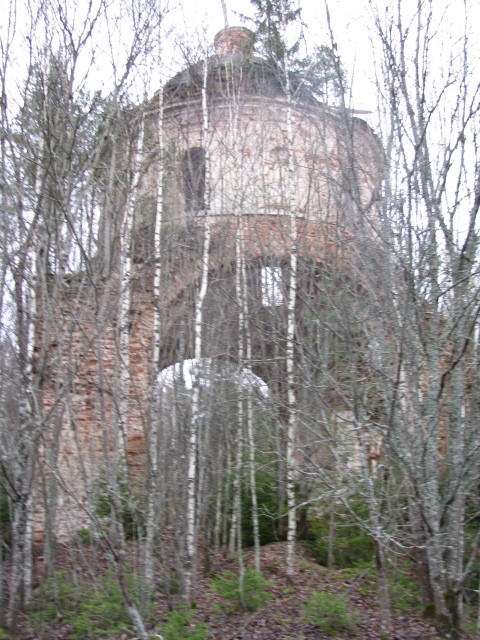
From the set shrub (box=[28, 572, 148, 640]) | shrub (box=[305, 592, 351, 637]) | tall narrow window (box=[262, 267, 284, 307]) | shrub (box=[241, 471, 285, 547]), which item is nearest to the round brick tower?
tall narrow window (box=[262, 267, 284, 307])

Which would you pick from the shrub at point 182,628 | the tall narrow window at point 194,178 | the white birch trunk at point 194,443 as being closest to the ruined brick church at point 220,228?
the tall narrow window at point 194,178

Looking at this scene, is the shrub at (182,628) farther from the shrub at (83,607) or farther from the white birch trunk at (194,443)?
the white birch trunk at (194,443)

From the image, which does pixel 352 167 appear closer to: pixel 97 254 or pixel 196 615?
pixel 97 254

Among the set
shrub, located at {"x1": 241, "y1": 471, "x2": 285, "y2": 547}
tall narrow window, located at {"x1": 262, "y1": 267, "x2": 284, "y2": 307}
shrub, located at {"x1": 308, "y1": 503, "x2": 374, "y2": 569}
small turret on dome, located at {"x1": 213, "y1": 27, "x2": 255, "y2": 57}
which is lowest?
shrub, located at {"x1": 308, "y1": 503, "x2": 374, "y2": 569}

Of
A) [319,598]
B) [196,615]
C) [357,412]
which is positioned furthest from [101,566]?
[357,412]

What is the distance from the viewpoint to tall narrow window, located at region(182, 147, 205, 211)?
9.48 meters

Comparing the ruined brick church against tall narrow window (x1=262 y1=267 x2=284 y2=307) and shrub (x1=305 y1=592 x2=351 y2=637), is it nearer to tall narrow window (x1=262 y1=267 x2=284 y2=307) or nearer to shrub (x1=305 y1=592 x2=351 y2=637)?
tall narrow window (x1=262 y1=267 x2=284 y2=307)

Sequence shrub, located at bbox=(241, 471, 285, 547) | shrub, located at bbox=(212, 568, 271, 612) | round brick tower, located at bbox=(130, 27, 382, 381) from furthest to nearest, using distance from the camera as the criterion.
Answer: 1. shrub, located at bbox=(241, 471, 285, 547)
2. round brick tower, located at bbox=(130, 27, 382, 381)
3. shrub, located at bbox=(212, 568, 271, 612)

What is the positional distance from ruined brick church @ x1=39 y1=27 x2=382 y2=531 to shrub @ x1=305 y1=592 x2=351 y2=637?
2.88 meters

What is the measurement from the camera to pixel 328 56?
7.07 meters

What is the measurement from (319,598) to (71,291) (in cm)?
431

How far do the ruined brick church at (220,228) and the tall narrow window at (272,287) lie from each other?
0.08 ft

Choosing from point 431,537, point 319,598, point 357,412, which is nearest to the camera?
point 431,537

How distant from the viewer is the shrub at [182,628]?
20.6ft
